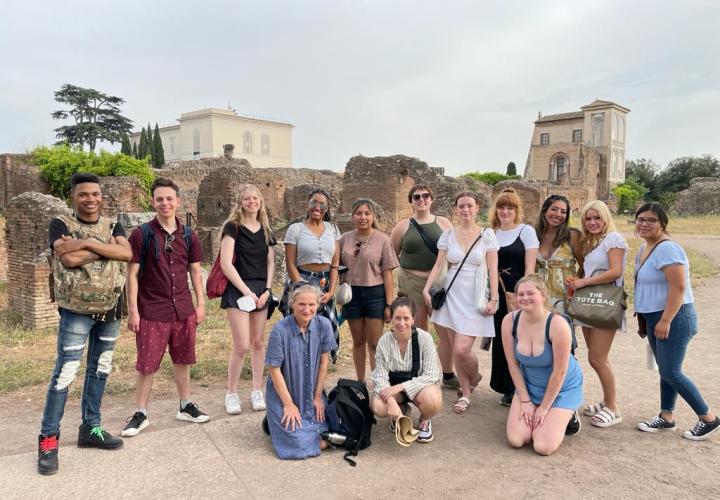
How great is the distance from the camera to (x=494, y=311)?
4.46 m

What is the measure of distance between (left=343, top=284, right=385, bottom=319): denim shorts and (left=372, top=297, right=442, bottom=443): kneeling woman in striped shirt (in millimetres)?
586

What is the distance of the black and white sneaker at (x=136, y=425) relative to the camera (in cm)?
397

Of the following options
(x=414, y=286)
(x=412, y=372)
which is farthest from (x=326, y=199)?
(x=412, y=372)

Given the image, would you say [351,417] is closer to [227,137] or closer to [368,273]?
[368,273]

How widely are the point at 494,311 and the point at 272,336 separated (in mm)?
1822

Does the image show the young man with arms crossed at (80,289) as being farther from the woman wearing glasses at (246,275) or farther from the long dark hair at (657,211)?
the long dark hair at (657,211)

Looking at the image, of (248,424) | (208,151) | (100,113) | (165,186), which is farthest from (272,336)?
(208,151)

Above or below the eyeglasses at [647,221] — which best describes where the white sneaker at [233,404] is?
below

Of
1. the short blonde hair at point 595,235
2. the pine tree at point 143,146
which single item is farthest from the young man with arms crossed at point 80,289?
the pine tree at point 143,146

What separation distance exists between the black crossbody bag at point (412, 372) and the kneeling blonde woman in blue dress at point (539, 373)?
665mm

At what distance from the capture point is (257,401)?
459 cm

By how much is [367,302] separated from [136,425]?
2038mm

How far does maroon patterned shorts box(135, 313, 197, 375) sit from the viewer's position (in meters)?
3.97

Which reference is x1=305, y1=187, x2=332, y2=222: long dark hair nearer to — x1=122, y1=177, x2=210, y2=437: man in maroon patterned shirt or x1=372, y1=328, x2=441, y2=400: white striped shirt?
x1=122, y1=177, x2=210, y2=437: man in maroon patterned shirt
